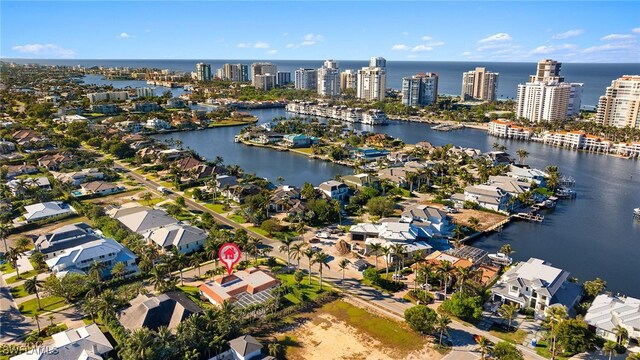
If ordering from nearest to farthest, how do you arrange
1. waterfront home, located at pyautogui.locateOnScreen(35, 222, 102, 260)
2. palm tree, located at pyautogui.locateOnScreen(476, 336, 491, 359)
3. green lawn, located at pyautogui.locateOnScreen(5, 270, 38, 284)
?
palm tree, located at pyautogui.locateOnScreen(476, 336, 491, 359)
green lawn, located at pyautogui.locateOnScreen(5, 270, 38, 284)
waterfront home, located at pyautogui.locateOnScreen(35, 222, 102, 260)

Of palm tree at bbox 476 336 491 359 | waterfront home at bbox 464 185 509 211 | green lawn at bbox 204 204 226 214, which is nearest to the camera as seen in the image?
palm tree at bbox 476 336 491 359

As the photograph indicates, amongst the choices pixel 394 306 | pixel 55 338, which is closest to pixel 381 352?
pixel 394 306

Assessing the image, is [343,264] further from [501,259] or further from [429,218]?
[501,259]

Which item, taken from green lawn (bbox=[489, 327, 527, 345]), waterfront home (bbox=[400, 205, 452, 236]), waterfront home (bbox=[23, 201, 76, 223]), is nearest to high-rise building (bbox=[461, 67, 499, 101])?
waterfront home (bbox=[400, 205, 452, 236])

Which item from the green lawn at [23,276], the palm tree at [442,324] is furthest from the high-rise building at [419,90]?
the green lawn at [23,276]

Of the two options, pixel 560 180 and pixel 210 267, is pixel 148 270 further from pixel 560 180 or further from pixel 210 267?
pixel 560 180

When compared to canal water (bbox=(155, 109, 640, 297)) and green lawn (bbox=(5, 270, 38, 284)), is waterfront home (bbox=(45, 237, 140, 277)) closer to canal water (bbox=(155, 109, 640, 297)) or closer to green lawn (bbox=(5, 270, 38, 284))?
green lawn (bbox=(5, 270, 38, 284))

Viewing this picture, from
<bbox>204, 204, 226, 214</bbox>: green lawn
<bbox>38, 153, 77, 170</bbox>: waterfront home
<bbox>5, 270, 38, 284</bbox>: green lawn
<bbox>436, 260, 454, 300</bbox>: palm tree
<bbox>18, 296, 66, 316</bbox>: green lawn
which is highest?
<bbox>38, 153, 77, 170</bbox>: waterfront home
